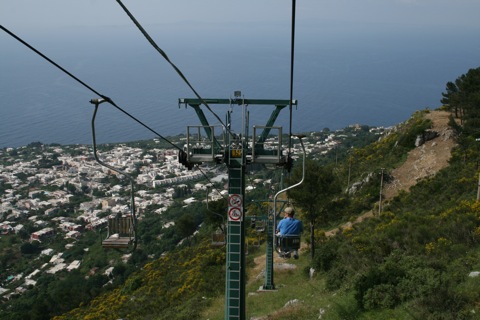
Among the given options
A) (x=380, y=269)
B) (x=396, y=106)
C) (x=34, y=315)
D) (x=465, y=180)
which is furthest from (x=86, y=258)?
(x=396, y=106)

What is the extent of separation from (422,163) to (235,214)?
2141cm

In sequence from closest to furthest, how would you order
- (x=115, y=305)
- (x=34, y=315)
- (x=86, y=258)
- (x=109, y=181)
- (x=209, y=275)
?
(x=209, y=275)
(x=115, y=305)
(x=34, y=315)
(x=86, y=258)
(x=109, y=181)

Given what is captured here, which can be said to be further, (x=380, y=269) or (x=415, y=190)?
(x=415, y=190)

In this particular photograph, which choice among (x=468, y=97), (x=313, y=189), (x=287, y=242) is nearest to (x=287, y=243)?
(x=287, y=242)

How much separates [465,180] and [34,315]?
24701 millimetres

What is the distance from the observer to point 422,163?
25.9 meters

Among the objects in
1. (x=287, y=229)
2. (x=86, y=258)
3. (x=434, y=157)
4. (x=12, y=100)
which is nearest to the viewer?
(x=287, y=229)

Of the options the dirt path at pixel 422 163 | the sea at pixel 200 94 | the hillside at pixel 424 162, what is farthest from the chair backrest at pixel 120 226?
the sea at pixel 200 94

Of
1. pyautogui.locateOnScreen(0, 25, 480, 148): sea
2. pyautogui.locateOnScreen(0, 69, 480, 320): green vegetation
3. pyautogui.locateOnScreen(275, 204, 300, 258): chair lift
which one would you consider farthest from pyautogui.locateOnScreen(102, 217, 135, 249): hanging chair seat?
pyautogui.locateOnScreen(0, 25, 480, 148): sea

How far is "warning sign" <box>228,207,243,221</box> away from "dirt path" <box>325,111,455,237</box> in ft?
52.3

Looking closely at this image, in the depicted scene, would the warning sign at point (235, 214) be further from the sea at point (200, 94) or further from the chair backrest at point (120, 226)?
the sea at point (200, 94)

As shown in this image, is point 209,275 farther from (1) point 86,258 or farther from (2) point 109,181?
(2) point 109,181

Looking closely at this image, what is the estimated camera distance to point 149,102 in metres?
130

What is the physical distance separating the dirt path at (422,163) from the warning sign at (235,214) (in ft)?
52.3
